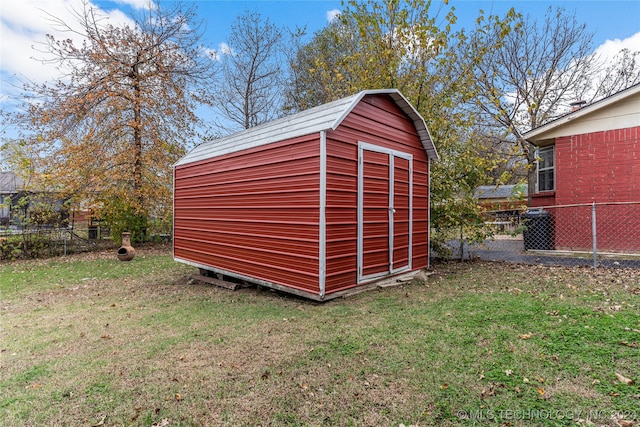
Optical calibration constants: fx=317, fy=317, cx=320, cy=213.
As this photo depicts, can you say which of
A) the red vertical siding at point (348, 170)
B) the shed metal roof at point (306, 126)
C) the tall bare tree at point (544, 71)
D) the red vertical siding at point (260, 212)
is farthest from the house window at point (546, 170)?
the red vertical siding at point (260, 212)

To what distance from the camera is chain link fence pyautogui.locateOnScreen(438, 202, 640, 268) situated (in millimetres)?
7164

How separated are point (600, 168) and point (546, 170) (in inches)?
61.1

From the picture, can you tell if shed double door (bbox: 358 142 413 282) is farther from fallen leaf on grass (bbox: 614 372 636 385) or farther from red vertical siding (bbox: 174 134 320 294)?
fallen leaf on grass (bbox: 614 372 636 385)

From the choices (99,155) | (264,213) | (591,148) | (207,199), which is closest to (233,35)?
(99,155)

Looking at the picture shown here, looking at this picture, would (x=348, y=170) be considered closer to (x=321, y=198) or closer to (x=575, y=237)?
(x=321, y=198)

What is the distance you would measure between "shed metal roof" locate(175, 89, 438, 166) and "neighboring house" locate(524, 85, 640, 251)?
180 inches

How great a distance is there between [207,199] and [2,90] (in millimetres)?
9702

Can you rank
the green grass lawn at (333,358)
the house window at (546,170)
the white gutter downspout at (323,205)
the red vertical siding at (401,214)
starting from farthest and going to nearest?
the house window at (546,170), the red vertical siding at (401,214), the white gutter downspout at (323,205), the green grass lawn at (333,358)

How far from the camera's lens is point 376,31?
7.62 m

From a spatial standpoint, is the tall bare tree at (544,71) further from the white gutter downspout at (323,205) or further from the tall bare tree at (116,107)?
the tall bare tree at (116,107)

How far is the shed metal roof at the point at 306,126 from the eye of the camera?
449 cm

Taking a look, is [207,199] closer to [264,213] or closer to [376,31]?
[264,213]

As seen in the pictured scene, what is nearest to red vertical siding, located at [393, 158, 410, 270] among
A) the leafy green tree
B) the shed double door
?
the shed double door

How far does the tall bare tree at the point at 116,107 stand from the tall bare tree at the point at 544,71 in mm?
12207
